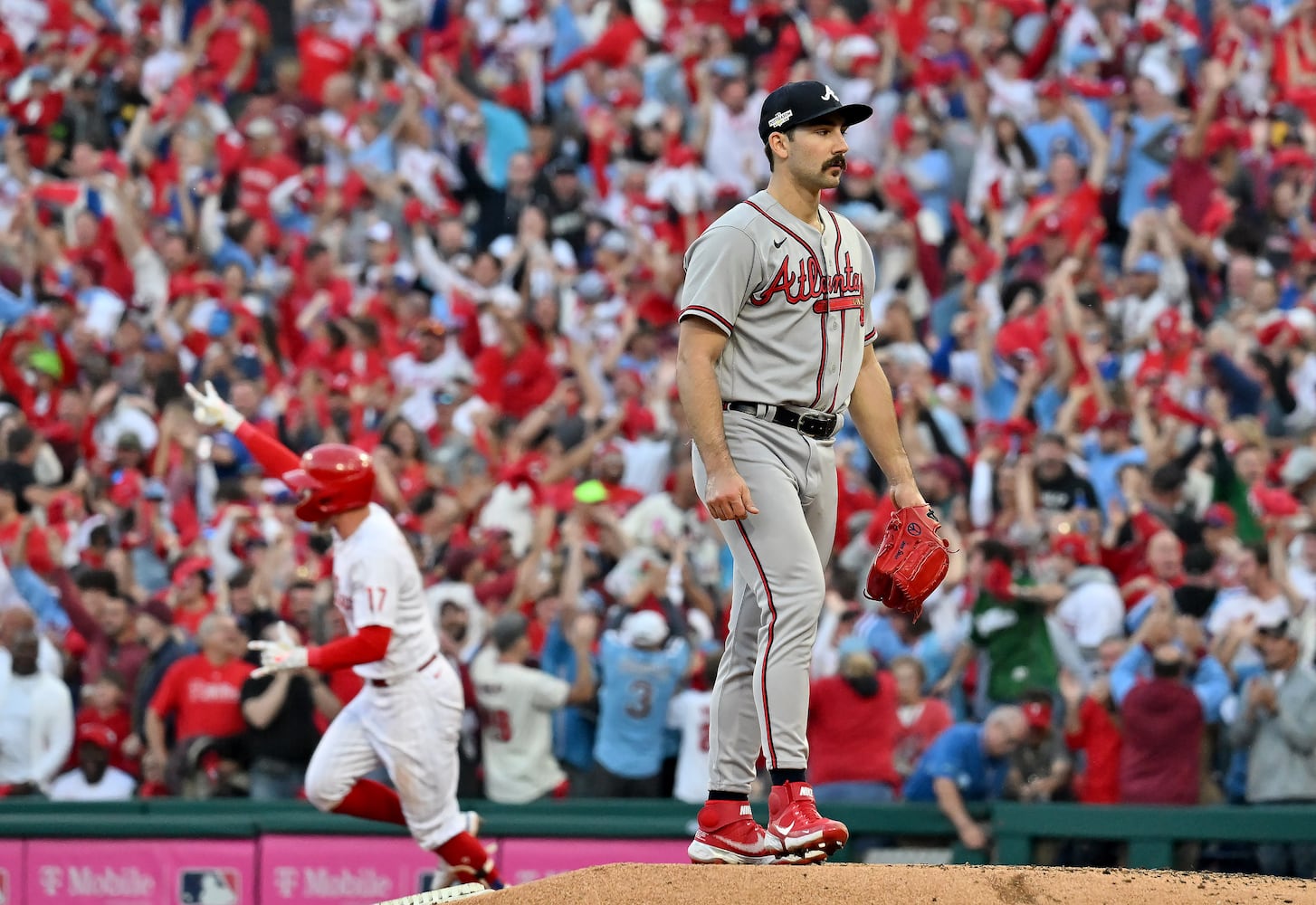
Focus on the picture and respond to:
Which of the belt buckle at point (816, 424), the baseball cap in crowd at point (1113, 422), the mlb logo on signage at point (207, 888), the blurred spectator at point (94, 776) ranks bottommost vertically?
the mlb logo on signage at point (207, 888)

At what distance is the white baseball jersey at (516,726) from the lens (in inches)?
413

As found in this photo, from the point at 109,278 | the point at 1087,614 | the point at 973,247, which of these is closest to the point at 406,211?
the point at 109,278

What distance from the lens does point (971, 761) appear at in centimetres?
989

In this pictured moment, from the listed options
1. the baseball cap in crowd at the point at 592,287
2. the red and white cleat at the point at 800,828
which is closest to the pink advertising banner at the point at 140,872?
the red and white cleat at the point at 800,828

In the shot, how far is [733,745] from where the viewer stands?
6.08 meters

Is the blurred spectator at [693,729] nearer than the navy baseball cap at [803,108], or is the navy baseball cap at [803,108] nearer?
the navy baseball cap at [803,108]

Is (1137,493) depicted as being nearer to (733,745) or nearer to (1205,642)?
(1205,642)

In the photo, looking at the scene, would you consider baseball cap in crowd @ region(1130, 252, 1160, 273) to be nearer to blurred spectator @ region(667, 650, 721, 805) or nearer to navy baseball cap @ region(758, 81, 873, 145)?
blurred spectator @ region(667, 650, 721, 805)

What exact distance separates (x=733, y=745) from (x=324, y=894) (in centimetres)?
465

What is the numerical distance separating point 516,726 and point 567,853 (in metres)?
0.84

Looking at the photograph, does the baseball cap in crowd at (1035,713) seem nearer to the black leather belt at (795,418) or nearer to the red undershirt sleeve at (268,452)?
the red undershirt sleeve at (268,452)

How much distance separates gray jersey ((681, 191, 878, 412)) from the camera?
5.91m

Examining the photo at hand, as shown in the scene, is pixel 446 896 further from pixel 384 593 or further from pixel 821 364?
pixel 821 364

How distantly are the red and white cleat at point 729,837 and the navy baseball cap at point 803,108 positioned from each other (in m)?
2.05
